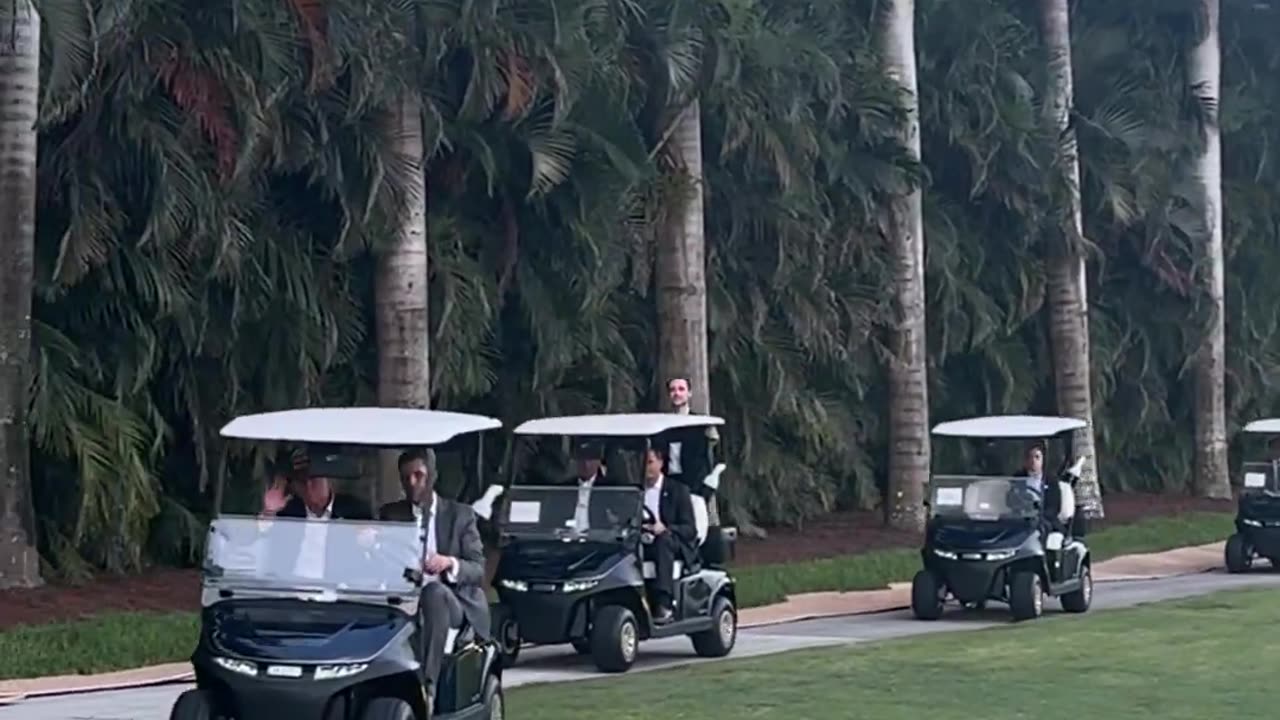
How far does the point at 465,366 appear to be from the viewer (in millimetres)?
23578

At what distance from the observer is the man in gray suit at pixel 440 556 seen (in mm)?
11125

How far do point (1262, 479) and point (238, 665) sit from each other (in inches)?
773

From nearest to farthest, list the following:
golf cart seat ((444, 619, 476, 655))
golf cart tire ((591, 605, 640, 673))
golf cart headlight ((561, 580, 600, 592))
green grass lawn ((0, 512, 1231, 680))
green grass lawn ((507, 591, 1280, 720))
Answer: golf cart seat ((444, 619, 476, 655)), green grass lawn ((507, 591, 1280, 720)), golf cart tire ((591, 605, 640, 673)), golf cart headlight ((561, 580, 600, 592)), green grass lawn ((0, 512, 1231, 680))

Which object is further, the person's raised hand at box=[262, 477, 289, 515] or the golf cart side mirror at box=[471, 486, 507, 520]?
→ the golf cart side mirror at box=[471, 486, 507, 520]

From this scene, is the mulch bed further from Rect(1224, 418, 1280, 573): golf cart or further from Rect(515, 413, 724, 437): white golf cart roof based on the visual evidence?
Rect(515, 413, 724, 437): white golf cart roof

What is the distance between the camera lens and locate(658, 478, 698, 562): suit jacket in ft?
57.0

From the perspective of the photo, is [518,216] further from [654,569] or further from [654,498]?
[654,569]

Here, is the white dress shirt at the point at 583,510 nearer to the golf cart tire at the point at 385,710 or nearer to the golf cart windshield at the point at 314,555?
the golf cart windshield at the point at 314,555

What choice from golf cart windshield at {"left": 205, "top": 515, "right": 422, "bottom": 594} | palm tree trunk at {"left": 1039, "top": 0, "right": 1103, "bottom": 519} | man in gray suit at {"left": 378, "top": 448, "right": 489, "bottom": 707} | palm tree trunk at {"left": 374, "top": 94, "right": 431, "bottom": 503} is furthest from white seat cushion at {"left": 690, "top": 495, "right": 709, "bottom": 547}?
palm tree trunk at {"left": 1039, "top": 0, "right": 1103, "bottom": 519}

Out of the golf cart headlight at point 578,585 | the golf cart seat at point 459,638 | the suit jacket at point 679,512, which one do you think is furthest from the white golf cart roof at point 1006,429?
the golf cart seat at point 459,638

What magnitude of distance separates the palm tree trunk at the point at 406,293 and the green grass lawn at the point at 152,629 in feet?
10.6

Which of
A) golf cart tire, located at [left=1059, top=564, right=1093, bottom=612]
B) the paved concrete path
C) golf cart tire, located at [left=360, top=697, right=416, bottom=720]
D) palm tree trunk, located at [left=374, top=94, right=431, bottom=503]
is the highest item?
palm tree trunk, located at [left=374, top=94, right=431, bottom=503]

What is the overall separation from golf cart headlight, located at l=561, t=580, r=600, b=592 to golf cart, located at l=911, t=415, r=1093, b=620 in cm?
558

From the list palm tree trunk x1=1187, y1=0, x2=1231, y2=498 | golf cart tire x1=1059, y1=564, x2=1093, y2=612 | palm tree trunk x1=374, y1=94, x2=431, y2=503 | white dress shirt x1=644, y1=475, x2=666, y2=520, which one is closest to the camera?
white dress shirt x1=644, y1=475, x2=666, y2=520
